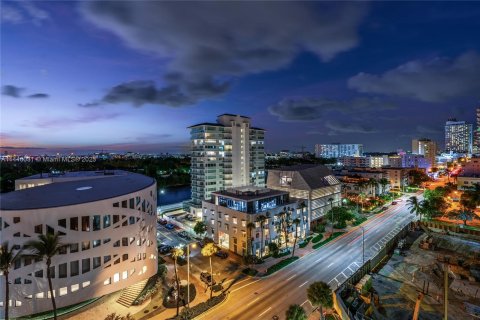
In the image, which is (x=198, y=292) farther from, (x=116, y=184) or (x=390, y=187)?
(x=390, y=187)

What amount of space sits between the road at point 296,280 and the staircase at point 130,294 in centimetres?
1176

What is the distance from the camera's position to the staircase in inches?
1584

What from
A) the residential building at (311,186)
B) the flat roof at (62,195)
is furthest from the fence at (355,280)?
the flat roof at (62,195)

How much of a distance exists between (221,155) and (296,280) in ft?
215

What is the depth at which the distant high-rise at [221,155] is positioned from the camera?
102312 mm

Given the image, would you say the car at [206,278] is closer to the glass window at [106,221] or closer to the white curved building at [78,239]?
the white curved building at [78,239]

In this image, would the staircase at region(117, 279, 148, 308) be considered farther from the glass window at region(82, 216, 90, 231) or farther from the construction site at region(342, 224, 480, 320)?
the construction site at region(342, 224, 480, 320)

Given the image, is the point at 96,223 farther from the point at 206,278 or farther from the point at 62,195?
the point at 206,278

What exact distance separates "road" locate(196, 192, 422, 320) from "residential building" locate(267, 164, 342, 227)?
13767mm

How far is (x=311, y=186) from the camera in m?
83.9

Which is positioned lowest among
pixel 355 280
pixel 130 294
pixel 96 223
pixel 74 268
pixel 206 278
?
pixel 206 278

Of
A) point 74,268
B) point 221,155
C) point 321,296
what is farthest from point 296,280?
point 221,155

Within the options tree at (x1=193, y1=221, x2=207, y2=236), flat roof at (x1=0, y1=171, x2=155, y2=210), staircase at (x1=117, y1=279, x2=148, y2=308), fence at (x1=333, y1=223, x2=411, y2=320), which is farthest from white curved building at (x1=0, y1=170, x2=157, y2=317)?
fence at (x1=333, y1=223, x2=411, y2=320)

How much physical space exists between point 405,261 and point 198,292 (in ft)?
139
